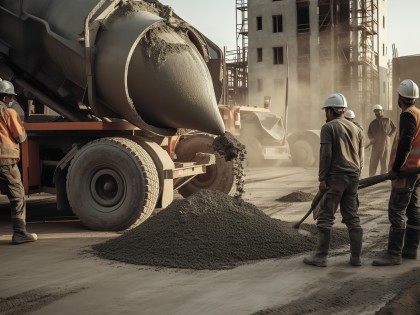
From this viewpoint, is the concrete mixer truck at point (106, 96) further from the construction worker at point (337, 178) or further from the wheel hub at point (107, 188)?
the construction worker at point (337, 178)

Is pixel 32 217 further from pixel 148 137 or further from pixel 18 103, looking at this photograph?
pixel 148 137

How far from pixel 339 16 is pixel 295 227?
113 feet

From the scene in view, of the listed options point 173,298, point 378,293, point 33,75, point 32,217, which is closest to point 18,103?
point 33,75

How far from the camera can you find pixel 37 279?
5.45 metres

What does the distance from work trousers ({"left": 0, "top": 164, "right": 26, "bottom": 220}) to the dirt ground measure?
1.40 ft

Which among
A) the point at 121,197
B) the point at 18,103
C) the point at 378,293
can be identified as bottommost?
the point at 378,293

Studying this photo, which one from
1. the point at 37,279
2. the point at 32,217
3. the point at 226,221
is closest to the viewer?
the point at 37,279

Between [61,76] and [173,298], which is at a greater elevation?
[61,76]

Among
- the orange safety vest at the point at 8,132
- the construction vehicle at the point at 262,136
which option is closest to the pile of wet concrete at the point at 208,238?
the orange safety vest at the point at 8,132

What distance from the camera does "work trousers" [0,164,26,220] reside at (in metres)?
7.14

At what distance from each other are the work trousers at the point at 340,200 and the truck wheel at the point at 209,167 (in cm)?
415

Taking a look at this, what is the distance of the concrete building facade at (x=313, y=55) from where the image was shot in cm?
3853

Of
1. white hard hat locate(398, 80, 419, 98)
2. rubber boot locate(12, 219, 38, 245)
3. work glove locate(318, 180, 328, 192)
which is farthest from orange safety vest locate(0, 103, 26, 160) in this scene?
white hard hat locate(398, 80, 419, 98)

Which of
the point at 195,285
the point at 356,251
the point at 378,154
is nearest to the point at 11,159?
the point at 195,285
